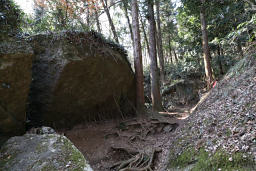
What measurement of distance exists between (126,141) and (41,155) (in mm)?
4375

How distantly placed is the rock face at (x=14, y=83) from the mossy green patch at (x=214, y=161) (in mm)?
5070

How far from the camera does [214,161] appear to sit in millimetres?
3285

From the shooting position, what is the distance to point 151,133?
782 cm

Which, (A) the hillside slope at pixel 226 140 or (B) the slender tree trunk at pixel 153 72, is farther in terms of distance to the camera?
(B) the slender tree trunk at pixel 153 72

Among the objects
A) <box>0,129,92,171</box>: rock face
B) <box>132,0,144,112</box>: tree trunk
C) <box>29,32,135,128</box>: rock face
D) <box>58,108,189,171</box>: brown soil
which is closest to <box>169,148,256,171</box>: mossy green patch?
<box>58,108,189,171</box>: brown soil

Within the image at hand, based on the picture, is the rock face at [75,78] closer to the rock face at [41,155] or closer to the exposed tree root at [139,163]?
the rock face at [41,155]

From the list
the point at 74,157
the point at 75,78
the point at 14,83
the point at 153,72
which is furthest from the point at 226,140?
the point at 153,72

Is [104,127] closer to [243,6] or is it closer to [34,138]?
[34,138]

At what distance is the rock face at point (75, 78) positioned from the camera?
654 centimetres

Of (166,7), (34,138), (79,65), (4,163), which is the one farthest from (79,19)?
(166,7)

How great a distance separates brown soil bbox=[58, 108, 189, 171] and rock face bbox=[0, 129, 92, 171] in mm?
2344

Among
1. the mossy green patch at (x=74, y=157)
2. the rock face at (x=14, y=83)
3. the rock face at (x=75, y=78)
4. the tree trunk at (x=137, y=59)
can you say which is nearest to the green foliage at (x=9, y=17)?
the rock face at (x=14, y=83)

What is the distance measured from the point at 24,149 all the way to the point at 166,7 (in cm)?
2295

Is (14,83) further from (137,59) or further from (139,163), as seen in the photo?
(137,59)
